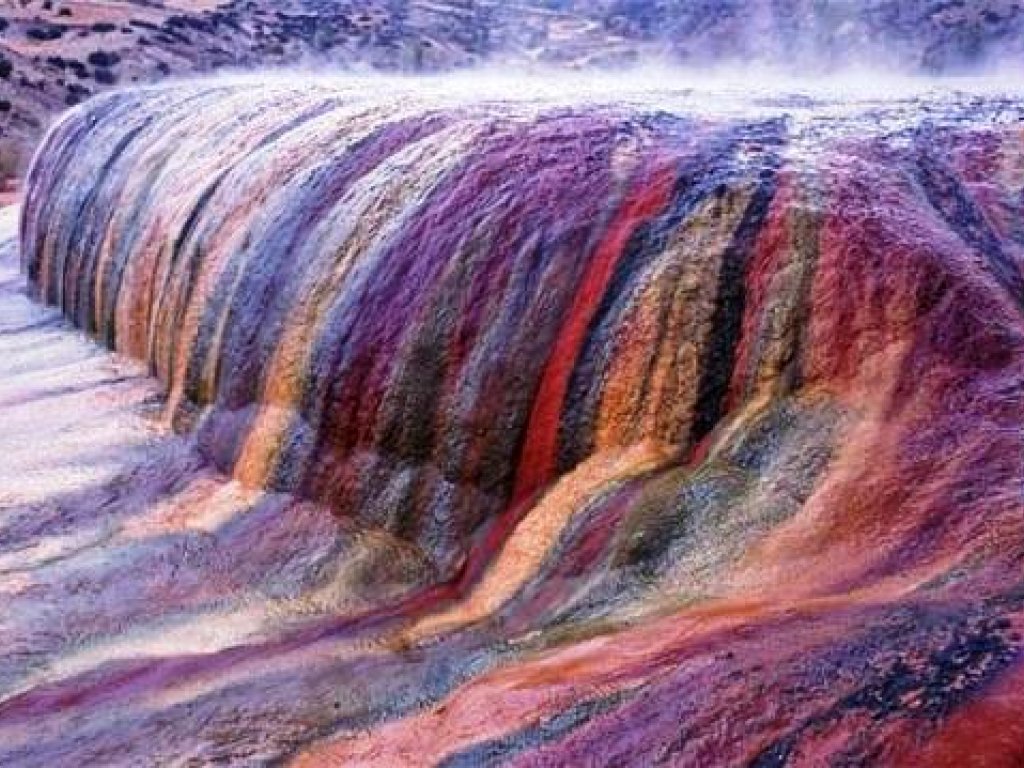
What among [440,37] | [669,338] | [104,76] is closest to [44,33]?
[104,76]

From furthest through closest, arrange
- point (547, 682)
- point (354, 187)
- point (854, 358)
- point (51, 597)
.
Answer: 1. point (354, 187)
2. point (51, 597)
3. point (854, 358)
4. point (547, 682)

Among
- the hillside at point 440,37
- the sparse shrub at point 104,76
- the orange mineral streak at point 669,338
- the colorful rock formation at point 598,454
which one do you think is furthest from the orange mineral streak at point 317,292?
the sparse shrub at point 104,76

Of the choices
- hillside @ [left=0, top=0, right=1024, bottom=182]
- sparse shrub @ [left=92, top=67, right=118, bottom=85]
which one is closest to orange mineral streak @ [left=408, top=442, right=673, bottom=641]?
hillside @ [left=0, top=0, right=1024, bottom=182]

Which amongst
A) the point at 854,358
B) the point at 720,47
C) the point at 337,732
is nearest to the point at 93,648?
the point at 337,732

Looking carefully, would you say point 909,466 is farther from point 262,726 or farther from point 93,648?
point 93,648

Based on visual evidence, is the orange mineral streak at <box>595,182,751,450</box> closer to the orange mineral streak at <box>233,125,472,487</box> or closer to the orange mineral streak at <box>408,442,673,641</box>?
the orange mineral streak at <box>408,442,673,641</box>
